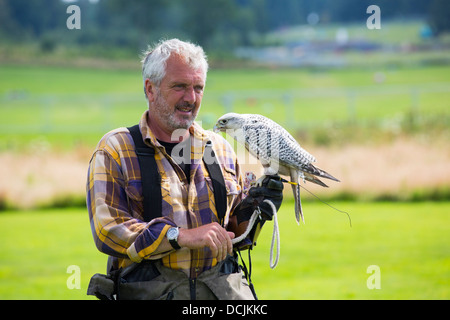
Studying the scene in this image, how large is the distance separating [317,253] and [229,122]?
5.49 meters

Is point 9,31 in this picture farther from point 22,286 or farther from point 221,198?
point 221,198

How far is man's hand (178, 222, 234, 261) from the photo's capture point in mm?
2359

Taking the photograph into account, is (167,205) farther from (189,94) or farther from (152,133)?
(189,94)

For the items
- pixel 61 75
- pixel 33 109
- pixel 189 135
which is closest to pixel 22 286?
pixel 189 135

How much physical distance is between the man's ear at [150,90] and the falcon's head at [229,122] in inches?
15.5

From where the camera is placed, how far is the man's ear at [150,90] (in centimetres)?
263

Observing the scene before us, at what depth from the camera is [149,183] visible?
249cm

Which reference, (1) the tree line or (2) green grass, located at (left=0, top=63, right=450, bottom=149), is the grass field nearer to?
(2) green grass, located at (left=0, top=63, right=450, bottom=149)

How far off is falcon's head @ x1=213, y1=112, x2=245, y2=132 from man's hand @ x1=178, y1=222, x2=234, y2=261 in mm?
657

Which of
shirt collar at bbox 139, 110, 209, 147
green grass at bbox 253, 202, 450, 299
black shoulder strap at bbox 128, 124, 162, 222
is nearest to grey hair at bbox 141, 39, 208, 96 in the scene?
shirt collar at bbox 139, 110, 209, 147

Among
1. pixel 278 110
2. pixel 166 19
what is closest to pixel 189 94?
pixel 166 19

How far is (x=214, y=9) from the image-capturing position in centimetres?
2758

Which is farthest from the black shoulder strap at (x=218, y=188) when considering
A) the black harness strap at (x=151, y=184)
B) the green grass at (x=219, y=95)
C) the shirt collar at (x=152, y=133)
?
the green grass at (x=219, y=95)

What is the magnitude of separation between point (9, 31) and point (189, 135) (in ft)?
90.4
